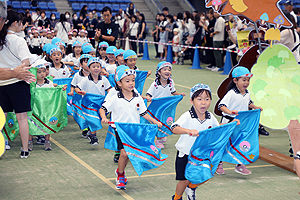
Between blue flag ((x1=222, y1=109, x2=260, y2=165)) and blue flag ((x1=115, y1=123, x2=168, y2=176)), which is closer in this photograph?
blue flag ((x1=115, y1=123, x2=168, y2=176))

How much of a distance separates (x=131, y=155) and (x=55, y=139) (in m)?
3.16

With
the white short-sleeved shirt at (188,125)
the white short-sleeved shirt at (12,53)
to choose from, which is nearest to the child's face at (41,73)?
the white short-sleeved shirt at (12,53)

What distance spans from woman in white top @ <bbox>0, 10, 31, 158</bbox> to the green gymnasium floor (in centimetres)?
70

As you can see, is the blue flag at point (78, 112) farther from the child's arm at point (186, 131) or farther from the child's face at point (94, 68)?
the child's arm at point (186, 131)

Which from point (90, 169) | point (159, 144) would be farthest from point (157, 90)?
point (90, 169)

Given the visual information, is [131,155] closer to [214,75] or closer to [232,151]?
[232,151]

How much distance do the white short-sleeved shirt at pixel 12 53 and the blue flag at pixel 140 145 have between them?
6.45ft

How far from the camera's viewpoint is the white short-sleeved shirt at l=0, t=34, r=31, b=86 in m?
5.77

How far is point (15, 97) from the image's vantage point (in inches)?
232

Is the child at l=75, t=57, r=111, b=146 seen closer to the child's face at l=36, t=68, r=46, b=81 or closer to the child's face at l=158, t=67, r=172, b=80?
the child's face at l=36, t=68, r=46, b=81

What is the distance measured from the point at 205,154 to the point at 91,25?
60.1ft

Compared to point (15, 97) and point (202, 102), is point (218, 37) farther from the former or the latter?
point (202, 102)

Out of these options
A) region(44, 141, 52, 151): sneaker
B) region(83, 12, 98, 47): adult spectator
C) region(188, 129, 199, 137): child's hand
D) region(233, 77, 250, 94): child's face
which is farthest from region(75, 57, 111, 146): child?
region(83, 12, 98, 47): adult spectator

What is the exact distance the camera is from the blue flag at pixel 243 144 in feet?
17.8
